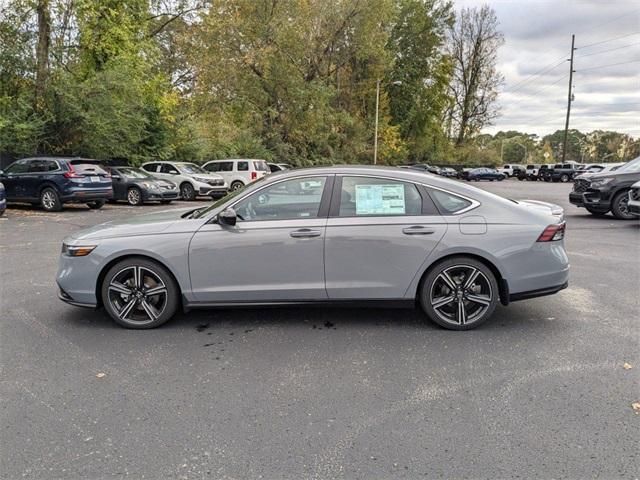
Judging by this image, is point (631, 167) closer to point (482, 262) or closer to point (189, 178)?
point (482, 262)

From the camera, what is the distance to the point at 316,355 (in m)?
4.04

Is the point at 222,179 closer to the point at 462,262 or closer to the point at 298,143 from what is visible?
the point at 298,143

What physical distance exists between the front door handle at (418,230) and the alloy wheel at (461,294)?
401 mm

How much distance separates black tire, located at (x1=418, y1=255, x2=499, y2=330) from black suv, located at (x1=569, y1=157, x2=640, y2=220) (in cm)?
987

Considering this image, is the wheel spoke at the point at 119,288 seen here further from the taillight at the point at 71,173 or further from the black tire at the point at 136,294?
the taillight at the point at 71,173

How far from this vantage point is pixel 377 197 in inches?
183

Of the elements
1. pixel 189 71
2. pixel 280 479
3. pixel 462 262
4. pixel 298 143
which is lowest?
pixel 280 479

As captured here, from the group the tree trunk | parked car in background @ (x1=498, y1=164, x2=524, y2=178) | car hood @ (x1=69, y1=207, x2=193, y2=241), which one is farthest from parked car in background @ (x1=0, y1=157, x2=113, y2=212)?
parked car in background @ (x1=498, y1=164, x2=524, y2=178)

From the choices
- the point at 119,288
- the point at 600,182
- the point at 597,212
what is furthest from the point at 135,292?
the point at 597,212

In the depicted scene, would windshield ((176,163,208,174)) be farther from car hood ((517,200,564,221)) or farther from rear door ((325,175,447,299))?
car hood ((517,200,564,221))

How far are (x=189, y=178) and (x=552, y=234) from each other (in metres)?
16.7

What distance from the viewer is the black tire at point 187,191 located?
63.8ft

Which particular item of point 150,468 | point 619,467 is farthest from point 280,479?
point 619,467

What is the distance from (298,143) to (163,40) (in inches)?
414
